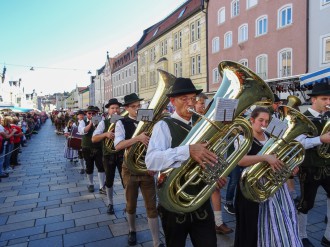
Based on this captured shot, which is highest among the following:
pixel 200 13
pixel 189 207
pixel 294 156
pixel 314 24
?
pixel 200 13

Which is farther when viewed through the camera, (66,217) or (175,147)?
(66,217)

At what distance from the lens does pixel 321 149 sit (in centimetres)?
344

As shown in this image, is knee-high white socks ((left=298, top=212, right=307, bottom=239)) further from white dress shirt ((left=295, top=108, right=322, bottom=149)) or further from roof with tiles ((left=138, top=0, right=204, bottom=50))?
roof with tiles ((left=138, top=0, right=204, bottom=50))

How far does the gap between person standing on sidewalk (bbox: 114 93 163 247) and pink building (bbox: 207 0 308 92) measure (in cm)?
1363

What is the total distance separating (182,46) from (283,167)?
25.6m

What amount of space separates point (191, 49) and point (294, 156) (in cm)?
2390

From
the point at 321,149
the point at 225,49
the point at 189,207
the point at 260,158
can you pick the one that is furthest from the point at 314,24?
the point at 189,207

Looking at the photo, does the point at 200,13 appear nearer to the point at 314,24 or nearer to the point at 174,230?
the point at 314,24

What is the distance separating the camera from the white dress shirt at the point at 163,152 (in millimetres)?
2203

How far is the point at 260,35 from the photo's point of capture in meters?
18.0

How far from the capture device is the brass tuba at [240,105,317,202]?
2787 mm

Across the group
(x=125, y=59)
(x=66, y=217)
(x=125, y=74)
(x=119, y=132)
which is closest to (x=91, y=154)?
(x=66, y=217)

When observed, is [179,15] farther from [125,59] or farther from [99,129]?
→ [99,129]

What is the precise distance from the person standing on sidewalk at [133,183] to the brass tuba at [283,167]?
4.14 feet
